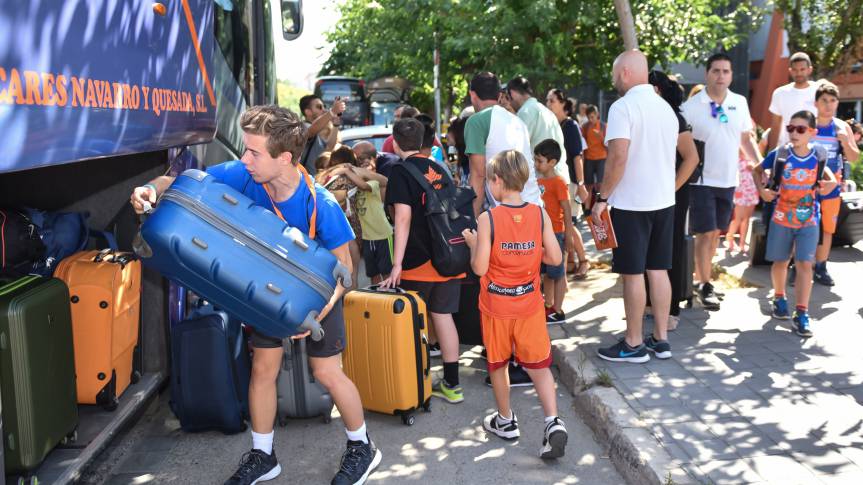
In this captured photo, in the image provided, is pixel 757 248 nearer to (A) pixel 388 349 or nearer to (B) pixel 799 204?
(B) pixel 799 204

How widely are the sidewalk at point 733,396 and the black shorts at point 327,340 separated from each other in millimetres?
1566

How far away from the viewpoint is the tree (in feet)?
45.3

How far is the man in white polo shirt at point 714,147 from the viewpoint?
22.2 ft

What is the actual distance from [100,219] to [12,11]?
2.76m

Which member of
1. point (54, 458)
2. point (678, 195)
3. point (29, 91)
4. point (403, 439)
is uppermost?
point (29, 91)

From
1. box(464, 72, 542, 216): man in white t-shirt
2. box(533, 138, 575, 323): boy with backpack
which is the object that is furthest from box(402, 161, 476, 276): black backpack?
box(533, 138, 575, 323): boy with backpack

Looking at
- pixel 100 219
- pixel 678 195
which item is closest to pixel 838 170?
pixel 678 195

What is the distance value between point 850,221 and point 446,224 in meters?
5.88

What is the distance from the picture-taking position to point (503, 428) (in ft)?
15.6

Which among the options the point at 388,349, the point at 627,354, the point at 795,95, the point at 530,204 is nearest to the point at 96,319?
the point at 388,349

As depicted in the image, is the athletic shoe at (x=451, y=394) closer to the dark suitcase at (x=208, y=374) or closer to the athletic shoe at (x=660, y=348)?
the dark suitcase at (x=208, y=374)

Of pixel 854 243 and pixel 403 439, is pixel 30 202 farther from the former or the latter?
pixel 854 243

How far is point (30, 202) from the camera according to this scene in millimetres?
4934

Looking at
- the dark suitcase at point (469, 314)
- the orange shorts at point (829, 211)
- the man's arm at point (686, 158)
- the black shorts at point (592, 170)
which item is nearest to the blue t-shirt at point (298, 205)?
the dark suitcase at point (469, 314)
